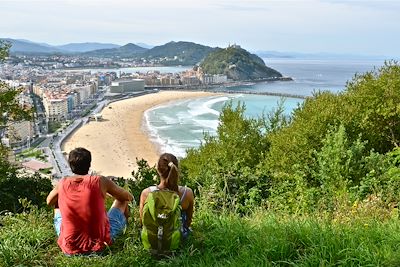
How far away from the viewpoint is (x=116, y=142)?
120 ft

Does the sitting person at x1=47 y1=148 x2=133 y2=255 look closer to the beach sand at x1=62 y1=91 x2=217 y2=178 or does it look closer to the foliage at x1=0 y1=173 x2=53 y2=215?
the foliage at x1=0 y1=173 x2=53 y2=215

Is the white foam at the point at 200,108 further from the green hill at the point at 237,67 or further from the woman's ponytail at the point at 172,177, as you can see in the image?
the green hill at the point at 237,67

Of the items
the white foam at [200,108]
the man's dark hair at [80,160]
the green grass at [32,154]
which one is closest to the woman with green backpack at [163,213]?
the man's dark hair at [80,160]

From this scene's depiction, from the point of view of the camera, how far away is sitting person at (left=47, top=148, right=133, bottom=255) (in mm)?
3139

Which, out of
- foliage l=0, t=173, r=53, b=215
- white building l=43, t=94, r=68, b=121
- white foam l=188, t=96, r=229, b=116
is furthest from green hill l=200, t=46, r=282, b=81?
foliage l=0, t=173, r=53, b=215

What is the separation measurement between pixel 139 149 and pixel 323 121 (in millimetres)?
22059

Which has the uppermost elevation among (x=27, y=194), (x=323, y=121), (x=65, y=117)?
(x=323, y=121)

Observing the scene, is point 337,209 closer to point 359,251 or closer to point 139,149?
point 359,251

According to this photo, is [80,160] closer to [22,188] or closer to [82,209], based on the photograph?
[82,209]

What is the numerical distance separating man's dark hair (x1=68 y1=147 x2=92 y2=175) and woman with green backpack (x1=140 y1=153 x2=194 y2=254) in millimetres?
458

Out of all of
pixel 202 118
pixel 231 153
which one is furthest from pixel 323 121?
pixel 202 118

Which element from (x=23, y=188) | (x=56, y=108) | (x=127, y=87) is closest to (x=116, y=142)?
(x=56, y=108)

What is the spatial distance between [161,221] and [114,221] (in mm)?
520

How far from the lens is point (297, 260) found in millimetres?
2742
